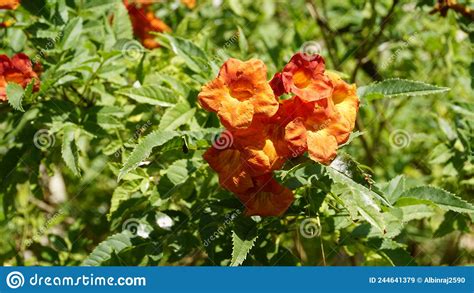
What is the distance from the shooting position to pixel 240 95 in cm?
174

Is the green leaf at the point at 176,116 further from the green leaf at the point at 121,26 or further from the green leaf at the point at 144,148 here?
the green leaf at the point at 121,26

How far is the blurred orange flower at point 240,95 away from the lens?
1.65 meters

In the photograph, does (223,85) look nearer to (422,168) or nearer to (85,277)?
(85,277)

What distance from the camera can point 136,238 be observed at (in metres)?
2.09

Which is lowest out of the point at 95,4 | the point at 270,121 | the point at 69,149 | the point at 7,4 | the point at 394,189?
→ the point at 394,189

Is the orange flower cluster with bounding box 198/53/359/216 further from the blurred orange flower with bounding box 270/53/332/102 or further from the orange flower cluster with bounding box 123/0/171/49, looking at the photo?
the orange flower cluster with bounding box 123/0/171/49

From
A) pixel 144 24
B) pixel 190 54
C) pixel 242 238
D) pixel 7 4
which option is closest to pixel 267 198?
pixel 242 238

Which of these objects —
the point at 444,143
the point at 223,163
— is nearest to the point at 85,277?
the point at 223,163

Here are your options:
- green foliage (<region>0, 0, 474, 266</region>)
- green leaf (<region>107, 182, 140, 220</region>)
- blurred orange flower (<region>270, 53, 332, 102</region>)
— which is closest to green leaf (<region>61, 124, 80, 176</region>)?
green foliage (<region>0, 0, 474, 266</region>)

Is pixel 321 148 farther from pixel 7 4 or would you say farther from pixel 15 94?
pixel 7 4

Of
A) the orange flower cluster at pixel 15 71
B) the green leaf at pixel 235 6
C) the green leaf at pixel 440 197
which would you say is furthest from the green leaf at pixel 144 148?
the green leaf at pixel 235 6

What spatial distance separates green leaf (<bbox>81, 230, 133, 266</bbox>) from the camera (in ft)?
6.70

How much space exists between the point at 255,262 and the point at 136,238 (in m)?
0.41

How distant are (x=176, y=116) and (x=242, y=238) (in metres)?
0.51
